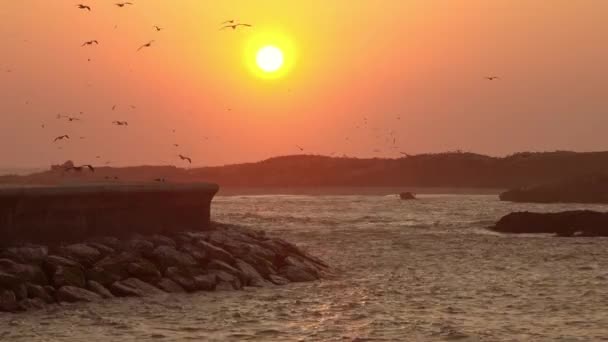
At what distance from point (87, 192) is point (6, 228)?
2334 millimetres

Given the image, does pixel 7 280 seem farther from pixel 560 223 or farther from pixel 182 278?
pixel 560 223

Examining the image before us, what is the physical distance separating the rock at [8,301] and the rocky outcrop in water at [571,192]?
7659cm

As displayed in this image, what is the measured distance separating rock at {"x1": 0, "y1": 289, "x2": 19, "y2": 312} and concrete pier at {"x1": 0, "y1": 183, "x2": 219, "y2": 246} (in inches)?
92.3

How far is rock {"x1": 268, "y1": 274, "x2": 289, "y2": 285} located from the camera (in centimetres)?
2447

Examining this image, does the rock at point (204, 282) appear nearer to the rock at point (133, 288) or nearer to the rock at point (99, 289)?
the rock at point (133, 288)

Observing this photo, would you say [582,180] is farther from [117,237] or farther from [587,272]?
[117,237]

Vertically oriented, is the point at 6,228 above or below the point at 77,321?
above

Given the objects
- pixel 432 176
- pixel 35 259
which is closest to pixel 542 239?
pixel 35 259

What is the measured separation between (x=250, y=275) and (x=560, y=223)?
26.2 meters

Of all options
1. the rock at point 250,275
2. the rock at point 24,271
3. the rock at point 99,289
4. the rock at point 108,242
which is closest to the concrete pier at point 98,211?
the rock at point 108,242

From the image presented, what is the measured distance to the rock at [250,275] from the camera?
23891 millimetres

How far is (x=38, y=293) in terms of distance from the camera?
20.0 m

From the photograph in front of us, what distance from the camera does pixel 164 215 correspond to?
2609cm

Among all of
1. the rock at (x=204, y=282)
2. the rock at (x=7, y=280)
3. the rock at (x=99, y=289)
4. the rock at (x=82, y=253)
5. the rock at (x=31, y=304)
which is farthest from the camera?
the rock at (x=204, y=282)
